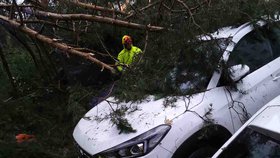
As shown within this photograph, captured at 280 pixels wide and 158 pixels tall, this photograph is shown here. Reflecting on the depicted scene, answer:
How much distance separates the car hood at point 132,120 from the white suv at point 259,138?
1.01 m

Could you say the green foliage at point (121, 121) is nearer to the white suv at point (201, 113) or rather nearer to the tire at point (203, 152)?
the white suv at point (201, 113)

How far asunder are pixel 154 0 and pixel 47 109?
3.29 meters

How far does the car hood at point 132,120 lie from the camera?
3691 millimetres

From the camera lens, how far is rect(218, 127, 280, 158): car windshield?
243cm

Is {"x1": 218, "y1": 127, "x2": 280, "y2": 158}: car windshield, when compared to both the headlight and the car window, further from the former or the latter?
the car window

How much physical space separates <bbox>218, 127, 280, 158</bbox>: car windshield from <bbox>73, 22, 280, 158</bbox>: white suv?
94 centimetres

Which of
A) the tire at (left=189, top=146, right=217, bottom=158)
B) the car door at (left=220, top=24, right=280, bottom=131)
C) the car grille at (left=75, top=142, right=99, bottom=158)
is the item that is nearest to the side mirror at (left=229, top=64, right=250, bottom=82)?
the car door at (left=220, top=24, right=280, bottom=131)

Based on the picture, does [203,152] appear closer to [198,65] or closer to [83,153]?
[198,65]

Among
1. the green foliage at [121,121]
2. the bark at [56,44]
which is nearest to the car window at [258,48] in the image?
the green foliage at [121,121]

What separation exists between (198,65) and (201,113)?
0.59 meters

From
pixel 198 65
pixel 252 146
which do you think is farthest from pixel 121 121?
pixel 252 146

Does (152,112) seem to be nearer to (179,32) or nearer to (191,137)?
(191,137)

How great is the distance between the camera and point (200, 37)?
400cm

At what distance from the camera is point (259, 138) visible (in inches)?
100
